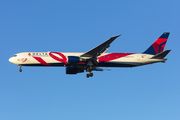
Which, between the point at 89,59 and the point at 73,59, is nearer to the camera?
the point at 73,59

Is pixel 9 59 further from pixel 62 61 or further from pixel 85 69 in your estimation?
pixel 85 69

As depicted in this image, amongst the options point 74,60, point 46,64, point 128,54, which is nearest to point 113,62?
point 128,54

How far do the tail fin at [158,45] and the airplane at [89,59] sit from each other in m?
1.02

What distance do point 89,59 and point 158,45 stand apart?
1424 cm

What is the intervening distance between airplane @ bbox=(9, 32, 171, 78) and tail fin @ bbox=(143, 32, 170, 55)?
1.02 meters

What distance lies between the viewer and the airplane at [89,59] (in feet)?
159

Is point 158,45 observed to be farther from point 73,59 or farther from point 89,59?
point 73,59

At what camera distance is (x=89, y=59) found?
1946 inches

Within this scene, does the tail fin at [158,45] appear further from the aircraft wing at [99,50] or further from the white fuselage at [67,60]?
the aircraft wing at [99,50]

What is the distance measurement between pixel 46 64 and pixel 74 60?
5110mm

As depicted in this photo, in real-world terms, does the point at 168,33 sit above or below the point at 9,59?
above

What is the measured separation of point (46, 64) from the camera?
49.8 metres

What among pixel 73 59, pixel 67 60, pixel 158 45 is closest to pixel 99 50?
pixel 73 59

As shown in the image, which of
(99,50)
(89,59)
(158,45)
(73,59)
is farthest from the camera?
(158,45)
